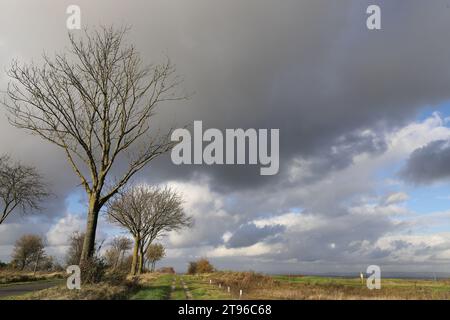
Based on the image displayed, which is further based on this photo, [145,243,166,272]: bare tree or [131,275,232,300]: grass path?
[145,243,166,272]: bare tree

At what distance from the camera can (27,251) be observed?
87.9 m

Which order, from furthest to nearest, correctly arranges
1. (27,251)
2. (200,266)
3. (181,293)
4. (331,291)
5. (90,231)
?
(27,251) → (200,266) → (181,293) → (90,231) → (331,291)

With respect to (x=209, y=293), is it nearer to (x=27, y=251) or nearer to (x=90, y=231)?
(x=90, y=231)

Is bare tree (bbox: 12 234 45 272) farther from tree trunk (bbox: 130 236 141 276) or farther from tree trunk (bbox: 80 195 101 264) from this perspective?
tree trunk (bbox: 80 195 101 264)

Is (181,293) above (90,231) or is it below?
below

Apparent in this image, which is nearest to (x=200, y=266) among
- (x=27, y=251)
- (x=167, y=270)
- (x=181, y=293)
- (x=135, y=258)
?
(x=167, y=270)

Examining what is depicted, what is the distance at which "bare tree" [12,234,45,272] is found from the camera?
87.4m

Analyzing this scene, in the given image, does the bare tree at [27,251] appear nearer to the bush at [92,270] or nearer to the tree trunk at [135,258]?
the tree trunk at [135,258]

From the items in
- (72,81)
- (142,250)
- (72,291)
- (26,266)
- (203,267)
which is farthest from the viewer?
(26,266)

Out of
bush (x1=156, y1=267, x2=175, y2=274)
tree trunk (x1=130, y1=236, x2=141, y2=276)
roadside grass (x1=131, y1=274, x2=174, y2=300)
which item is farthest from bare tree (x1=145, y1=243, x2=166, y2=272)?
roadside grass (x1=131, y1=274, x2=174, y2=300)

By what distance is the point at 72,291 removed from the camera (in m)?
15.9
